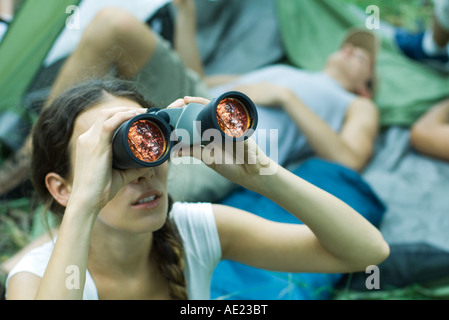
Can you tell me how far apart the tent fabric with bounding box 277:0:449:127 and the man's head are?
89 millimetres

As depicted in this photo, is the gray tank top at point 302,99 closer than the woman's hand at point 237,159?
No

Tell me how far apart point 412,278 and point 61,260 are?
36.0 inches

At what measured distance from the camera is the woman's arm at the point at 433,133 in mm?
1573

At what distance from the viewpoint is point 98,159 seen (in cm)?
62

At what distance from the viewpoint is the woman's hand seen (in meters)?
0.69

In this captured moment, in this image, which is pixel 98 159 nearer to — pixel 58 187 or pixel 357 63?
pixel 58 187

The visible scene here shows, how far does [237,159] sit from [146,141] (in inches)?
5.6

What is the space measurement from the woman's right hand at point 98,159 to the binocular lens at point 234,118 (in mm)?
106

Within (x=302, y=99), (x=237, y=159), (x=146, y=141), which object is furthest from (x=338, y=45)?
(x=146, y=141)

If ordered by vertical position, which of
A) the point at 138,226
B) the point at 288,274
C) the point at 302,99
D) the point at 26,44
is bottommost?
the point at 288,274

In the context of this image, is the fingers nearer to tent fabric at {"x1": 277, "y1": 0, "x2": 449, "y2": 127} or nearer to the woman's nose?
the woman's nose

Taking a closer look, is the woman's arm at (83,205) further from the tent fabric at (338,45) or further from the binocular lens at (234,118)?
the tent fabric at (338,45)

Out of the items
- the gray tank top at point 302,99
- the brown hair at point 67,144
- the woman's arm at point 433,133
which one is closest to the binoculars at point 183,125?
the brown hair at point 67,144
